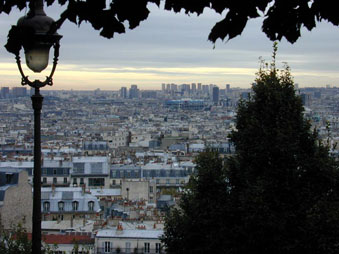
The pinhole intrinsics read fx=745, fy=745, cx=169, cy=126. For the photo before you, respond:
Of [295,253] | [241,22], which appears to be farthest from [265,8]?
[295,253]

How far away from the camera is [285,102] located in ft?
41.7

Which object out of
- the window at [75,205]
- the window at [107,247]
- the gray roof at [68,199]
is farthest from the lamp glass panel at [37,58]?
the window at [75,205]

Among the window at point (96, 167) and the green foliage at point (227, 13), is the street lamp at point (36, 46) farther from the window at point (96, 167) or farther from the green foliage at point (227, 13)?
the window at point (96, 167)

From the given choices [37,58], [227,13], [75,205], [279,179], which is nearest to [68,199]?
[75,205]

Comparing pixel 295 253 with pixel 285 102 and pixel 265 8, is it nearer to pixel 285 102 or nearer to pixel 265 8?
pixel 285 102

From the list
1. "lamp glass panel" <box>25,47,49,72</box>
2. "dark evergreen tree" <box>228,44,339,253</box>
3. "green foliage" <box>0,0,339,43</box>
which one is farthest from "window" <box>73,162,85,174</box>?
"green foliage" <box>0,0,339,43</box>

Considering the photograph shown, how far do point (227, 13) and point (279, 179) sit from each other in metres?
8.00

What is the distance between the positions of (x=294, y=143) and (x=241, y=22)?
813 cm

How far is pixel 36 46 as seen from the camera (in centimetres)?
515

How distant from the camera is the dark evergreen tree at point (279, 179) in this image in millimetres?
11141

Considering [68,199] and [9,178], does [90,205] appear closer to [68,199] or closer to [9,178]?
[68,199]

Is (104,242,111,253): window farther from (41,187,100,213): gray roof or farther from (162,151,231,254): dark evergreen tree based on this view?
(41,187,100,213): gray roof

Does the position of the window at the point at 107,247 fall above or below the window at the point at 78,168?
above

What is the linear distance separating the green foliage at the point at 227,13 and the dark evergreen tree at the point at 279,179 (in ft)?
23.5
